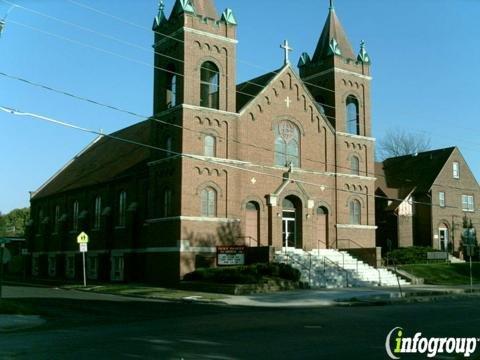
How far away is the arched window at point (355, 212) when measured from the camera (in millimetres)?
42344

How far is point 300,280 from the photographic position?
32.6 metres

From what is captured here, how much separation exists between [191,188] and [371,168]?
14.8 meters

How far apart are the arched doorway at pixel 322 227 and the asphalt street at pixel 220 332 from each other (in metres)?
17.9

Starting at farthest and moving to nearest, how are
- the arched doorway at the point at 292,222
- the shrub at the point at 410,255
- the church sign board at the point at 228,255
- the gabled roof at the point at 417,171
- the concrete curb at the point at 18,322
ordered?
1. the gabled roof at the point at 417,171
2. the shrub at the point at 410,255
3. the arched doorway at the point at 292,222
4. the church sign board at the point at 228,255
5. the concrete curb at the point at 18,322

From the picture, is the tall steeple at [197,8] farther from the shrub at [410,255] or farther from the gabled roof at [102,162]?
the shrub at [410,255]

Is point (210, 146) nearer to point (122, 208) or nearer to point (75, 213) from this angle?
point (122, 208)

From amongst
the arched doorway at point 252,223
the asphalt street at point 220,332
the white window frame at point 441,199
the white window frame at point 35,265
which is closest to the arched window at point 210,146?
the arched doorway at point 252,223

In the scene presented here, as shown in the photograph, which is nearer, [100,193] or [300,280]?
[300,280]

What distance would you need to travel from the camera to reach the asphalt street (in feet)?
38.5

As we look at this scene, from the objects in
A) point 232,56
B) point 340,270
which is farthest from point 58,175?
point 340,270

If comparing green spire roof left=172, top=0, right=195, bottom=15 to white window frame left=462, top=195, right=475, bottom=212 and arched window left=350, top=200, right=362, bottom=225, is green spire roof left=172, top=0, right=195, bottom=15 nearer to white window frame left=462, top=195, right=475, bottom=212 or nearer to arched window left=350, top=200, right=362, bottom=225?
arched window left=350, top=200, right=362, bottom=225

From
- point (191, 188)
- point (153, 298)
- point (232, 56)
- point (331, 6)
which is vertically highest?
point (331, 6)

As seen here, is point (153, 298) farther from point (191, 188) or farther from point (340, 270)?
point (340, 270)

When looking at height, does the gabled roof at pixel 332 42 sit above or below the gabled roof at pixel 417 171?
above
